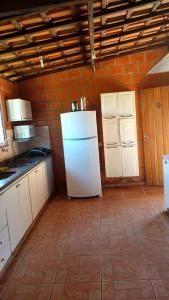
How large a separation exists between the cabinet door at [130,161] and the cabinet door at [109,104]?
73 cm

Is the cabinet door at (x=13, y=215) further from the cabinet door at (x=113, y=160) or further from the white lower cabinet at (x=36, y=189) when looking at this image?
the cabinet door at (x=113, y=160)

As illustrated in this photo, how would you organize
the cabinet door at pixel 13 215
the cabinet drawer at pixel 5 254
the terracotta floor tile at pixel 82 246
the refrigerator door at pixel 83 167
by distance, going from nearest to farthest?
1. the cabinet drawer at pixel 5 254
2. the cabinet door at pixel 13 215
3. the terracotta floor tile at pixel 82 246
4. the refrigerator door at pixel 83 167

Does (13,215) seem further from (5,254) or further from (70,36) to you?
(70,36)

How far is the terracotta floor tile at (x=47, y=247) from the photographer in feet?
9.43

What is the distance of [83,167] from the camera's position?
15.4ft

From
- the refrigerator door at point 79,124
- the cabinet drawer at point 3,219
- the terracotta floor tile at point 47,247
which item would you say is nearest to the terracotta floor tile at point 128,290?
the terracotta floor tile at point 47,247

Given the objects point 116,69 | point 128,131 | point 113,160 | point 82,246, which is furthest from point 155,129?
point 82,246

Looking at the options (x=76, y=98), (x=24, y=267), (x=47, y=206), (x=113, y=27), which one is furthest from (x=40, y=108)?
(x=24, y=267)

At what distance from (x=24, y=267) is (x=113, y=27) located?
298cm

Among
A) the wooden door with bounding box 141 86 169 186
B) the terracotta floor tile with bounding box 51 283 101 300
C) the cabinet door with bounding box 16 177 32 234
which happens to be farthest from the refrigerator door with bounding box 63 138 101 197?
the terracotta floor tile with bounding box 51 283 101 300

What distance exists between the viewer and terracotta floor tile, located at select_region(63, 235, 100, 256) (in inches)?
111

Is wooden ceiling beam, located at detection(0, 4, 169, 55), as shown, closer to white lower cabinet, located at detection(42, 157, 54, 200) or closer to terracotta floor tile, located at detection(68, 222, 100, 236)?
white lower cabinet, located at detection(42, 157, 54, 200)

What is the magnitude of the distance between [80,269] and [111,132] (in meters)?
3.04

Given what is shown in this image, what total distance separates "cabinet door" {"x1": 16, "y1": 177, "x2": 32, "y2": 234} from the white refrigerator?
1407mm
